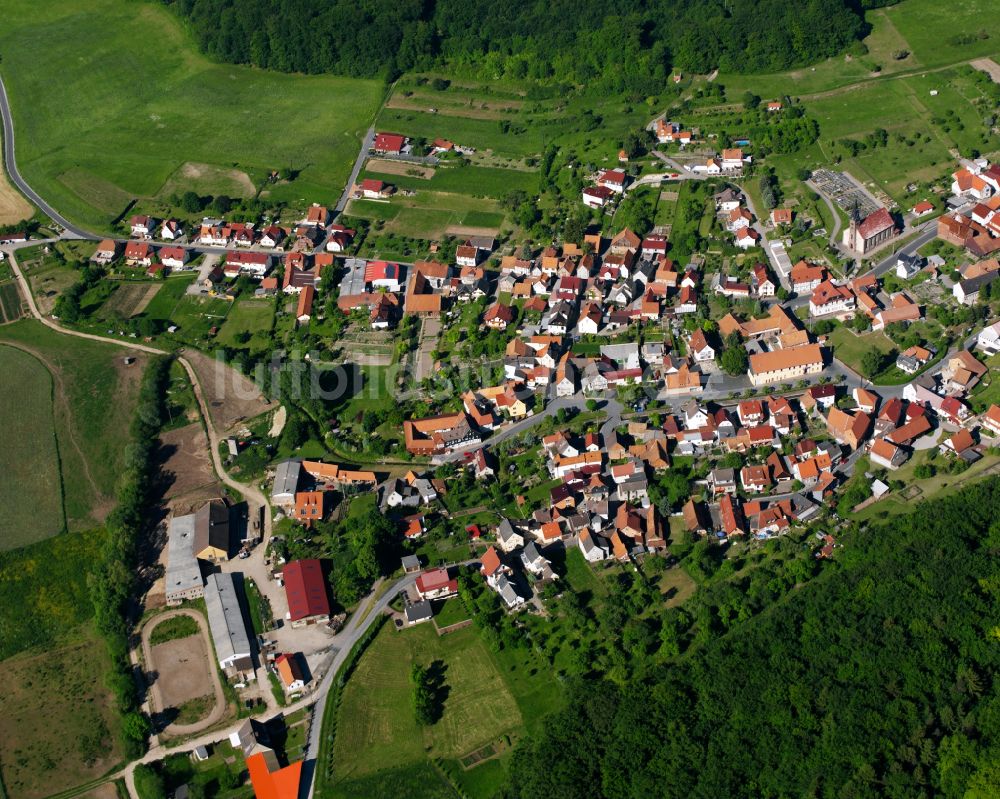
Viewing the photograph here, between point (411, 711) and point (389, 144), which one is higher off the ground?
point (389, 144)

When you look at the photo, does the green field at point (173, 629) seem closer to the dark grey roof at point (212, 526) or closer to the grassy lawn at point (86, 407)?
the dark grey roof at point (212, 526)

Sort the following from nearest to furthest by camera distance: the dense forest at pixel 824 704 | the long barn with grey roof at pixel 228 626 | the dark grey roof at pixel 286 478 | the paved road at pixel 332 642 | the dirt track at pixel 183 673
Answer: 1. the dense forest at pixel 824 704
2. the paved road at pixel 332 642
3. the dirt track at pixel 183 673
4. the long barn with grey roof at pixel 228 626
5. the dark grey roof at pixel 286 478

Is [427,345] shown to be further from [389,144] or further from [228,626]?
[389,144]

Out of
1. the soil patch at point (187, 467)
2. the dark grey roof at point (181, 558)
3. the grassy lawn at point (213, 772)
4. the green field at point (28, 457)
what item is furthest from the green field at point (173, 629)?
the green field at point (28, 457)

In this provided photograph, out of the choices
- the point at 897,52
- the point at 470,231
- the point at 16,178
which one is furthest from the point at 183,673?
the point at 897,52

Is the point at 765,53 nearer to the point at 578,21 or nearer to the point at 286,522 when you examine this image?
the point at 578,21

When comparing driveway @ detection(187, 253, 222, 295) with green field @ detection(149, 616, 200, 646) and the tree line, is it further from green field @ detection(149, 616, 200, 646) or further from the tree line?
green field @ detection(149, 616, 200, 646)
